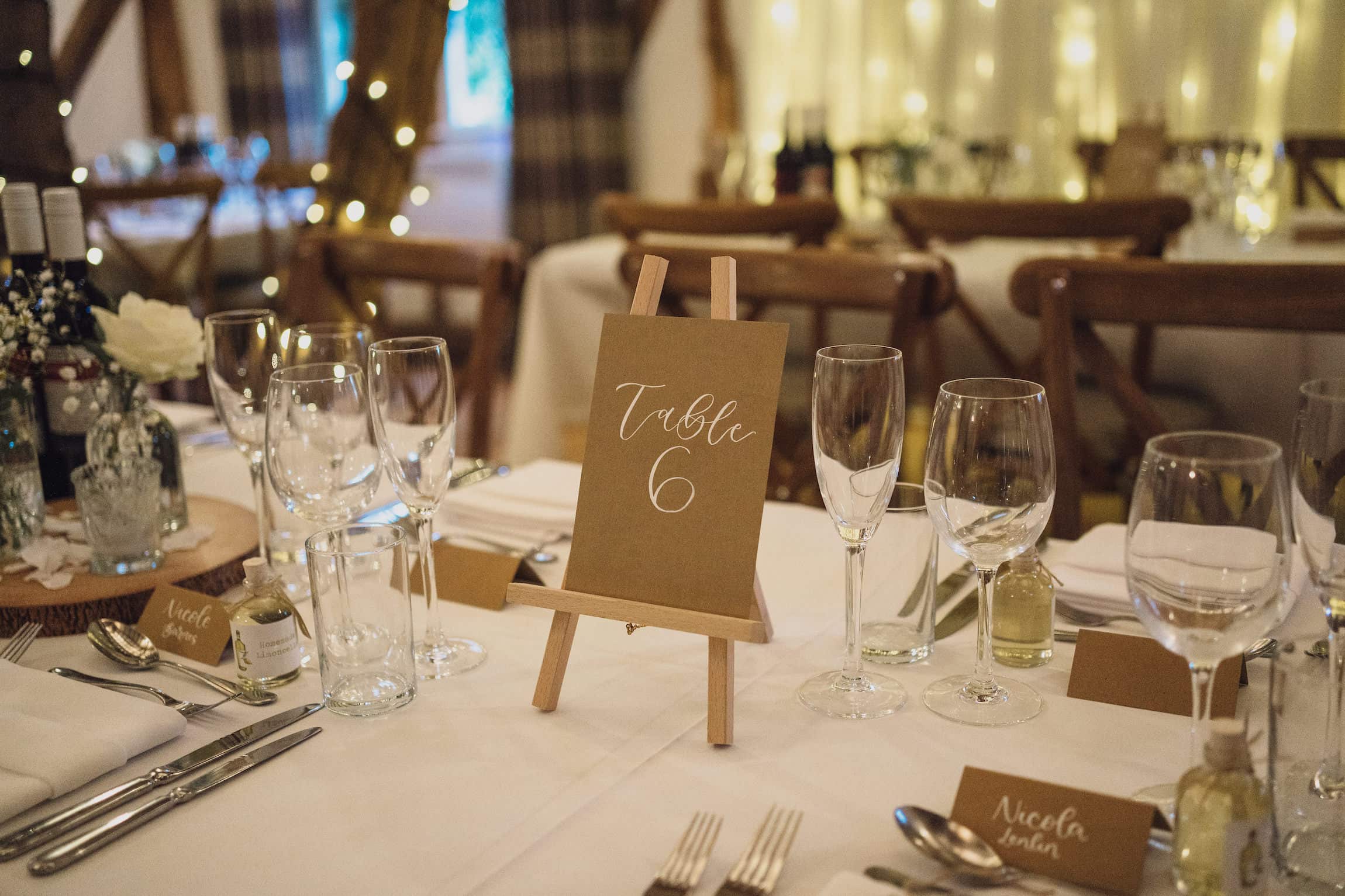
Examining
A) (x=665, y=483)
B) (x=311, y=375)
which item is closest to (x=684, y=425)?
(x=665, y=483)

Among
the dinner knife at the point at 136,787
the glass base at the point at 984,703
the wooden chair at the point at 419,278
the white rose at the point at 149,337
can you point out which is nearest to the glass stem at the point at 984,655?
the glass base at the point at 984,703

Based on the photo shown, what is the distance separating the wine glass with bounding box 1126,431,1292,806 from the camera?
2.03 feet

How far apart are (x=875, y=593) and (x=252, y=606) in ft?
1.80

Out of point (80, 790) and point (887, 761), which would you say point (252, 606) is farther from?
point (887, 761)

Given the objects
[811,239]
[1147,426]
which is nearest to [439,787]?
[1147,426]

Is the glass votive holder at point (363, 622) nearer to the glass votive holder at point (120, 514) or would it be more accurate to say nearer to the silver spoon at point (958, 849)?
the glass votive holder at point (120, 514)

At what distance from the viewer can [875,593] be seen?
1054 mm

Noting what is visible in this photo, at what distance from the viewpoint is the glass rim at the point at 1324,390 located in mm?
724

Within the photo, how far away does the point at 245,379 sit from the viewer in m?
1.24

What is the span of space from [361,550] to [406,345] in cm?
22

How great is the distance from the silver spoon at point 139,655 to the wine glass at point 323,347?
1.17 ft

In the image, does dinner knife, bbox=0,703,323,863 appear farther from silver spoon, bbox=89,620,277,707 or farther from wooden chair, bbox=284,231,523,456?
wooden chair, bbox=284,231,523,456

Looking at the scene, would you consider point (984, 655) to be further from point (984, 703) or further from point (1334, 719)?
point (1334, 719)

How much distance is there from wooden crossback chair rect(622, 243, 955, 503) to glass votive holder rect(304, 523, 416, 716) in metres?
0.78
